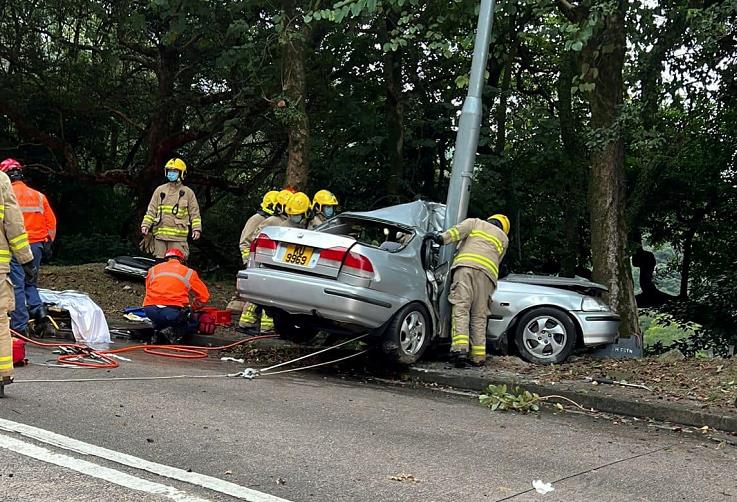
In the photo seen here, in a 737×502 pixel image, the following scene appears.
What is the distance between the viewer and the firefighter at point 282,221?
10773 millimetres

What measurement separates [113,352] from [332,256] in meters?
2.66

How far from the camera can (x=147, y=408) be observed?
233 inches

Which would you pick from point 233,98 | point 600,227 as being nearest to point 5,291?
point 600,227

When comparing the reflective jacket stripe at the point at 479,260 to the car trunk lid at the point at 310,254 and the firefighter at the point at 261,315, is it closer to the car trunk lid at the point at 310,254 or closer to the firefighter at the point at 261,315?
the car trunk lid at the point at 310,254

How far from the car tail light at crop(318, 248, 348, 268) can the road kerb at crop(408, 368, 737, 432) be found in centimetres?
146

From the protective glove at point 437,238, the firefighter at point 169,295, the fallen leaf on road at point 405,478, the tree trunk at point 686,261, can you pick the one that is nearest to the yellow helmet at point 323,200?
the firefighter at point 169,295

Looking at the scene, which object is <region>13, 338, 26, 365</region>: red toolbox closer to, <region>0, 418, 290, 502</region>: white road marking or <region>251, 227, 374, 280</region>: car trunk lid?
<region>0, 418, 290, 502</region>: white road marking

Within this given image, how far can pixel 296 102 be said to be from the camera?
39.2 ft

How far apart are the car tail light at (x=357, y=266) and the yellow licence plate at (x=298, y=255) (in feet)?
1.30

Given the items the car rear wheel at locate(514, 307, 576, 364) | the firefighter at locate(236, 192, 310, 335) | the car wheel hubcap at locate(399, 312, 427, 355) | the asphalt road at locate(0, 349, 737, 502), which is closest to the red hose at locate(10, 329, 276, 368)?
the firefighter at locate(236, 192, 310, 335)

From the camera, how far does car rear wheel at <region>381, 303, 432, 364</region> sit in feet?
27.1

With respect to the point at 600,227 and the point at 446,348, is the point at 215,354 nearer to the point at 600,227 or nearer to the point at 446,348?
the point at 446,348

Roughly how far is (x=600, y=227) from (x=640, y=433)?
4913 millimetres

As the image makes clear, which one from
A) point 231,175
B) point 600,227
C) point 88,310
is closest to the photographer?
point 88,310
